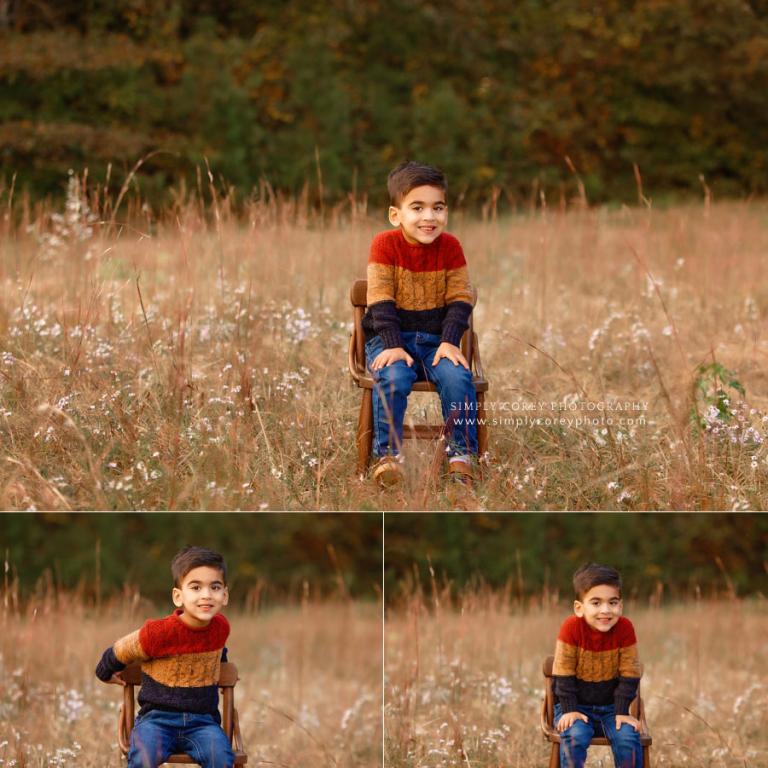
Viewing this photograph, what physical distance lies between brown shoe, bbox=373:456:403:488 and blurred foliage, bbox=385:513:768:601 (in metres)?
3.16

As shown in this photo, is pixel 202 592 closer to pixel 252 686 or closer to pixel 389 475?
pixel 389 475

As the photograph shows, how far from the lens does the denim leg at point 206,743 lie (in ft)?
11.4

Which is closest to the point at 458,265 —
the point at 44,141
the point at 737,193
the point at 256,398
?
the point at 256,398

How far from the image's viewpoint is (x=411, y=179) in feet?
13.7

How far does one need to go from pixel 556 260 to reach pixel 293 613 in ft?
10.5

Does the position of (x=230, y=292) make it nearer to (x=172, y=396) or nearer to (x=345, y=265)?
(x=345, y=265)

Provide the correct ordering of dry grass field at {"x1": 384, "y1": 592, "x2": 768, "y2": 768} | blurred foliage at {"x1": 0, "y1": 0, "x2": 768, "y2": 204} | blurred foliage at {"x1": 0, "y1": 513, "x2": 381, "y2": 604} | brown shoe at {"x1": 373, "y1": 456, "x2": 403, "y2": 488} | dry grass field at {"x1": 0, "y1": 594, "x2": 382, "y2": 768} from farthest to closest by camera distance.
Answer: blurred foliage at {"x1": 0, "y1": 0, "x2": 768, "y2": 204} < blurred foliage at {"x1": 0, "y1": 513, "x2": 381, "y2": 604} < dry grass field at {"x1": 0, "y1": 594, "x2": 382, "y2": 768} < dry grass field at {"x1": 384, "y1": 592, "x2": 768, "y2": 768} < brown shoe at {"x1": 373, "y1": 456, "x2": 403, "y2": 488}

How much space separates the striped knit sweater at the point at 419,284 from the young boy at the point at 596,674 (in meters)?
1.13

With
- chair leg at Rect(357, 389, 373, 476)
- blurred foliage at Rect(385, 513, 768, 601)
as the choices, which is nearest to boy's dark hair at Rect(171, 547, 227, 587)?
chair leg at Rect(357, 389, 373, 476)

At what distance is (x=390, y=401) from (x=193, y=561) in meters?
1.02

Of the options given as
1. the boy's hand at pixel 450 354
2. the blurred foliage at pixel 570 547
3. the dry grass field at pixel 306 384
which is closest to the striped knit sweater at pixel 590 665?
the dry grass field at pixel 306 384

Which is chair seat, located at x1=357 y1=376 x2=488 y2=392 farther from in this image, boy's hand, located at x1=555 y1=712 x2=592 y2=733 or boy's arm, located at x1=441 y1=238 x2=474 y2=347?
boy's hand, located at x1=555 y1=712 x2=592 y2=733

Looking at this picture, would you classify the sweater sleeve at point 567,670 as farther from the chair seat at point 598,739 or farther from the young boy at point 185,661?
the young boy at point 185,661

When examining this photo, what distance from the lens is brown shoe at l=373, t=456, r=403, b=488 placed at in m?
4.06
